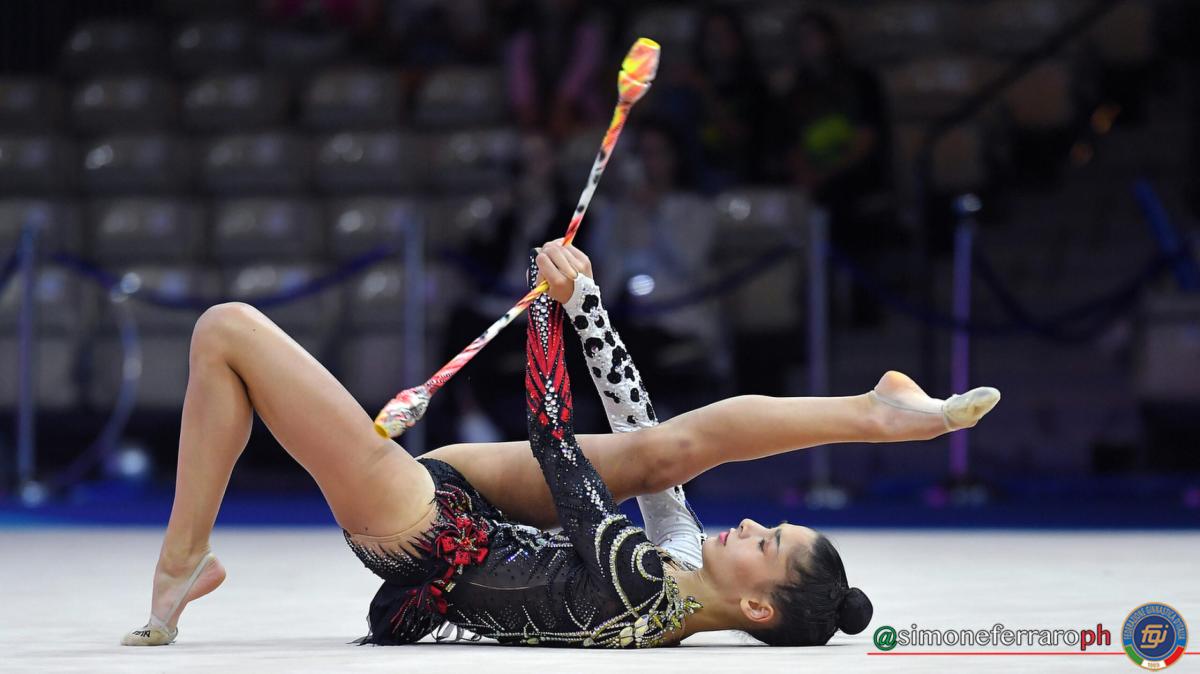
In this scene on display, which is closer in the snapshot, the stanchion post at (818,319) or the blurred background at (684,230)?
the stanchion post at (818,319)

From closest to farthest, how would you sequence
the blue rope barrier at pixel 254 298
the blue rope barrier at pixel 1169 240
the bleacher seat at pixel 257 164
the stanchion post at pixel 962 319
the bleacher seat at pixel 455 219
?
the blue rope barrier at pixel 1169 240
the stanchion post at pixel 962 319
the blue rope barrier at pixel 254 298
the bleacher seat at pixel 455 219
the bleacher seat at pixel 257 164

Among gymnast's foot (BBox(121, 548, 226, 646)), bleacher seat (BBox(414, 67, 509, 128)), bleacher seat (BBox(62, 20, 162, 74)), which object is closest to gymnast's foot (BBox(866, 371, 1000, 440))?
gymnast's foot (BBox(121, 548, 226, 646))

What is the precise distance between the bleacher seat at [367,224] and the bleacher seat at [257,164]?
454 mm

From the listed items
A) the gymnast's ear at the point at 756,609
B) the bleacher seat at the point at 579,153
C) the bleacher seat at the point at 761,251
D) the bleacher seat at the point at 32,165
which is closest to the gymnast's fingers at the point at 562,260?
the gymnast's ear at the point at 756,609

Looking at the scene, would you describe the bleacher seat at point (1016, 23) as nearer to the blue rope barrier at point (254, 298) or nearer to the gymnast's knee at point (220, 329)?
the blue rope barrier at point (254, 298)

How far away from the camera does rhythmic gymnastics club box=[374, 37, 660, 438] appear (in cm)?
309

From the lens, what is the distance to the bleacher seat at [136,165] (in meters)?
8.55

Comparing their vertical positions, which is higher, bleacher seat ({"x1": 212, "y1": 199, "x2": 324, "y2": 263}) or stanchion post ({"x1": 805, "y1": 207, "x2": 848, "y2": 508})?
bleacher seat ({"x1": 212, "y1": 199, "x2": 324, "y2": 263})

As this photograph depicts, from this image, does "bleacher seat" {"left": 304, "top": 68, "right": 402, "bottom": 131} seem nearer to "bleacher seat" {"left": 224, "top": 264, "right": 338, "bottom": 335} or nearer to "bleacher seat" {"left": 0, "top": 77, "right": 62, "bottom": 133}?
"bleacher seat" {"left": 224, "top": 264, "right": 338, "bottom": 335}

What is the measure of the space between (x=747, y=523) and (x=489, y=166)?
5.23 meters

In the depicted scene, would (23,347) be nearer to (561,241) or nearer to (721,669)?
(561,241)

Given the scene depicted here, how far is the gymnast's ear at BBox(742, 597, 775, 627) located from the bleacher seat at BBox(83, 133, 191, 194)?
20.3 ft

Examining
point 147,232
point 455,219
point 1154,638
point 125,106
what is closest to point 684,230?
point 455,219

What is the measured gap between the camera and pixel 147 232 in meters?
8.27
